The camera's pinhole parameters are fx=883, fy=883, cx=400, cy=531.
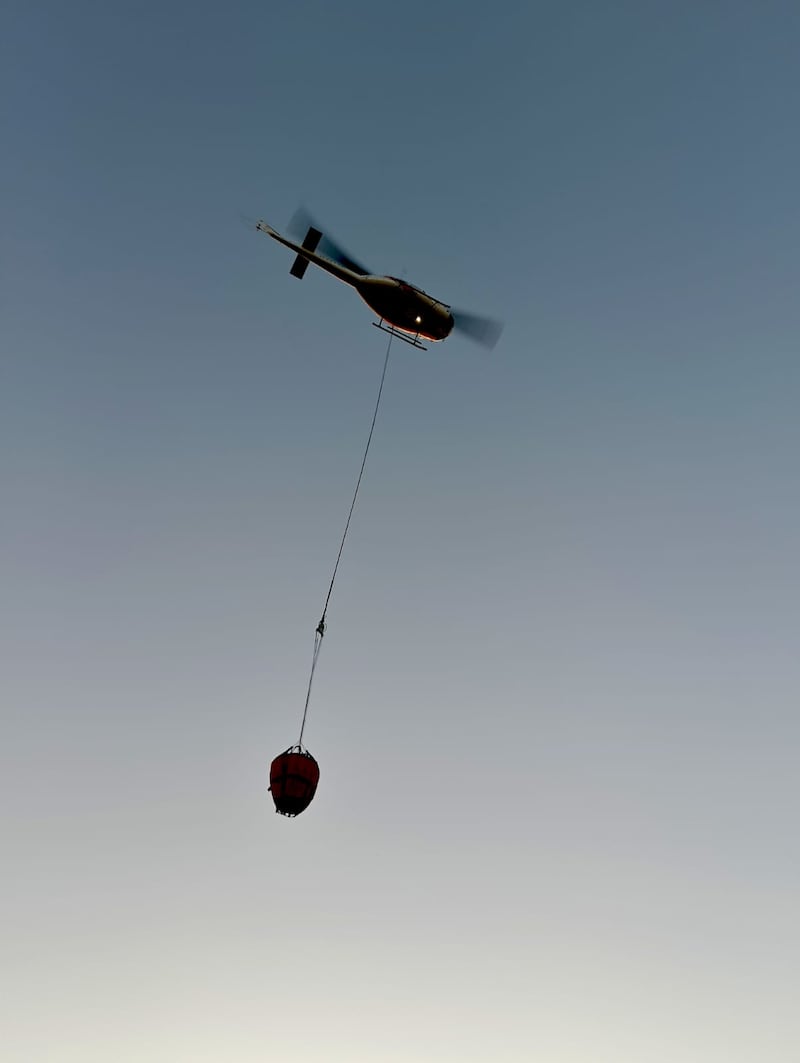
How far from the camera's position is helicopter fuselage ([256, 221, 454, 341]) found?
29281mm

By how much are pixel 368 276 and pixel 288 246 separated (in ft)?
9.48

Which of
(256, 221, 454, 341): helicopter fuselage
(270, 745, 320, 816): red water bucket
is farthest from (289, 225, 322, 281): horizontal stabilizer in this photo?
(270, 745, 320, 816): red water bucket

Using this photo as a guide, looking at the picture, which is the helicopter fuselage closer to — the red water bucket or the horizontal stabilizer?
the horizontal stabilizer

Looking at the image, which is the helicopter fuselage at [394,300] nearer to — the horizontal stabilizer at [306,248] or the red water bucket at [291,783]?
the horizontal stabilizer at [306,248]

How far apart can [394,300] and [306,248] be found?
3660 mm

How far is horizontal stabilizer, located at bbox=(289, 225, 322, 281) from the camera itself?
3000 centimetres

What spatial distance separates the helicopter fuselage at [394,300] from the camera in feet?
96.1

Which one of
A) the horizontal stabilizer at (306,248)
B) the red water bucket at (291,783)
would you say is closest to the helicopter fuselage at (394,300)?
the horizontal stabilizer at (306,248)

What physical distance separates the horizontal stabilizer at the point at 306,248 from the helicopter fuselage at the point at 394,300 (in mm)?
121

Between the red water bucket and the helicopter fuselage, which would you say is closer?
the red water bucket

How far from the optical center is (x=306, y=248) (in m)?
30.0

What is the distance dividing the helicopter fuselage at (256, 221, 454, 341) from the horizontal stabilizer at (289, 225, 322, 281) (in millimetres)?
121

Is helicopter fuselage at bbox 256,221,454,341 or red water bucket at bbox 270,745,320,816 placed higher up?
helicopter fuselage at bbox 256,221,454,341

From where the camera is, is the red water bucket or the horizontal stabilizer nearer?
the red water bucket
